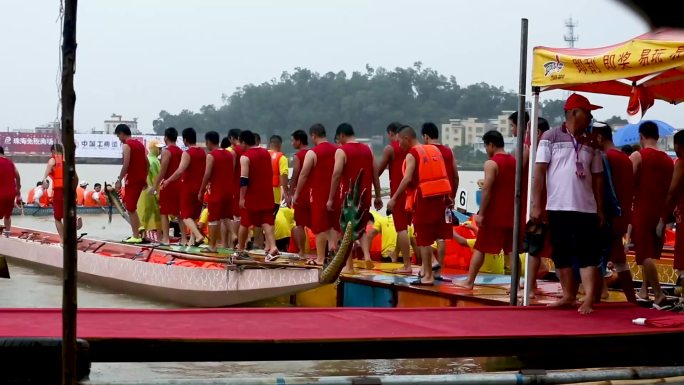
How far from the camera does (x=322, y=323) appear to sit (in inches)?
244

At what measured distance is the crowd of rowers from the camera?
7.12 metres

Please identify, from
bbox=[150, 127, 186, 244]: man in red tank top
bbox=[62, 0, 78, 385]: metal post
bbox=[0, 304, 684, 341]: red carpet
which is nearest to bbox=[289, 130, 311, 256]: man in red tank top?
bbox=[150, 127, 186, 244]: man in red tank top

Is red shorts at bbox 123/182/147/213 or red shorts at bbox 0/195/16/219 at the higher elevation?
red shorts at bbox 123/182/147/213

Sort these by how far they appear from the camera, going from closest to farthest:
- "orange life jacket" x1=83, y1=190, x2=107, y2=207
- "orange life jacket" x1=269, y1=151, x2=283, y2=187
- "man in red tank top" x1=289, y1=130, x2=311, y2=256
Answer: "man in red tank top" x1=289, y1=130, x2=311, y2=256 → "orange life jacket" x1=269, y1=151, x2=283, y2=187 → "orange life jacket" x1=83, y1=190, x2=107, y2=207

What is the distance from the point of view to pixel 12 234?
15938mm

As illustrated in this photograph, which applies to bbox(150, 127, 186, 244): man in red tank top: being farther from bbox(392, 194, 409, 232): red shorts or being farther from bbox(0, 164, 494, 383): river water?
bbox(392, 194, 409, 232): red shorts

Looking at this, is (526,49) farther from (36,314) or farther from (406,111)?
(406,111)

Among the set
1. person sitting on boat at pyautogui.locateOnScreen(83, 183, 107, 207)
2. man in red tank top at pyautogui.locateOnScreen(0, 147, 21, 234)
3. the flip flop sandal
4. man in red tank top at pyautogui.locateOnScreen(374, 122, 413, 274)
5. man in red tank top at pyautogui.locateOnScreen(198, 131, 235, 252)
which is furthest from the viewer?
person sitting on boat at pyautogui.locateOnScreen(83, 183, 107, 207)

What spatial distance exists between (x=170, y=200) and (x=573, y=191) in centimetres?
797

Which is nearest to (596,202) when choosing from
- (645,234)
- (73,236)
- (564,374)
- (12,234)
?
(645,234)

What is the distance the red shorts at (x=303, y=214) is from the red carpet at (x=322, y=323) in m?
4.93

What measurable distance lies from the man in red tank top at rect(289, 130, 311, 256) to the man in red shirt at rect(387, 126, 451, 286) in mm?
2234

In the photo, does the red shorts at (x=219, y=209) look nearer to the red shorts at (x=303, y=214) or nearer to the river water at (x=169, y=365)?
the red shorts at (x=303, y=214)

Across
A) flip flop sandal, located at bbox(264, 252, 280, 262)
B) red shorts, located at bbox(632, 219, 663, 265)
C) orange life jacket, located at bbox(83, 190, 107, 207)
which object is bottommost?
orange life jacket, located at bbox(83, 190, 107, 207)
